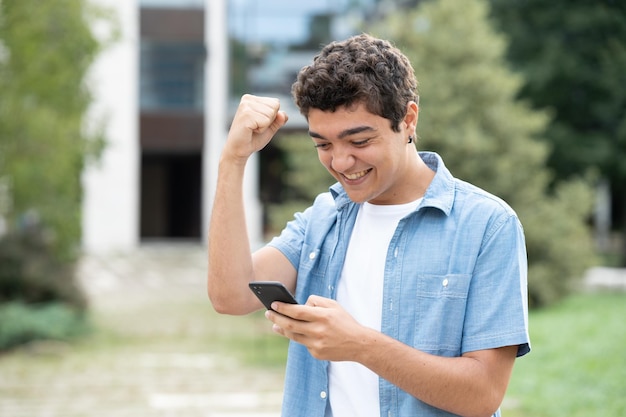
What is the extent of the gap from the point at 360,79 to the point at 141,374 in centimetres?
790

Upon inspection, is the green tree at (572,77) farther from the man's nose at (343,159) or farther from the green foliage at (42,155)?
the man's nose at (343,159)

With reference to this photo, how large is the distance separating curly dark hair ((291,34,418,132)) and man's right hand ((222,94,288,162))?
0.48 ft

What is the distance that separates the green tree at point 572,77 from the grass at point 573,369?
8.15 meters

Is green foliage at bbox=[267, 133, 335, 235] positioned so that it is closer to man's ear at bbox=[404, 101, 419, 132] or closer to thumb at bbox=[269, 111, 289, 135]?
thumb at bbox=[269, 111, 289, 135]

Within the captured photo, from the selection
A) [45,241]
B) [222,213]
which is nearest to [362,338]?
[222,213]

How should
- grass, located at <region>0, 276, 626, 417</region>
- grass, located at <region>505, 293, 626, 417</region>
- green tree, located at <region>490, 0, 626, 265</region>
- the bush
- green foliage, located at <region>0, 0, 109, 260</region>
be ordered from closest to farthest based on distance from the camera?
grass, located at <region>505, 293, 626, 417</region>, grass, located at <region>0, 276, 626, 417</region>, green foliage, located at <region>0, 0, 109, 260</region>, the bush, green tree, located at <region>490, 0, 626, 265</region>

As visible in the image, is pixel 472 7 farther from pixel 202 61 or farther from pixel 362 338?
pixel 202 61

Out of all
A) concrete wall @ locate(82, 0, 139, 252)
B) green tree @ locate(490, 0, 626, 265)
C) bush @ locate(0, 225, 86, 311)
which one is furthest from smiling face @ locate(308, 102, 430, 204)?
concrete wall @ locate(82, 0, 139, 252)

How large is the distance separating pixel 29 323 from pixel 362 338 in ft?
34.6

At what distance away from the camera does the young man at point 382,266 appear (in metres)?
1.94

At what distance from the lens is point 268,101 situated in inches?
88.6

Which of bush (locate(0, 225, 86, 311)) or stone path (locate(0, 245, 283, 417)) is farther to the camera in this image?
bush (locate(0, 225, 86, 311))

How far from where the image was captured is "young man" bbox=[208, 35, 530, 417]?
1.94 metres

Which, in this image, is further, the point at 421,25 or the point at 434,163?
the point at 421,25
